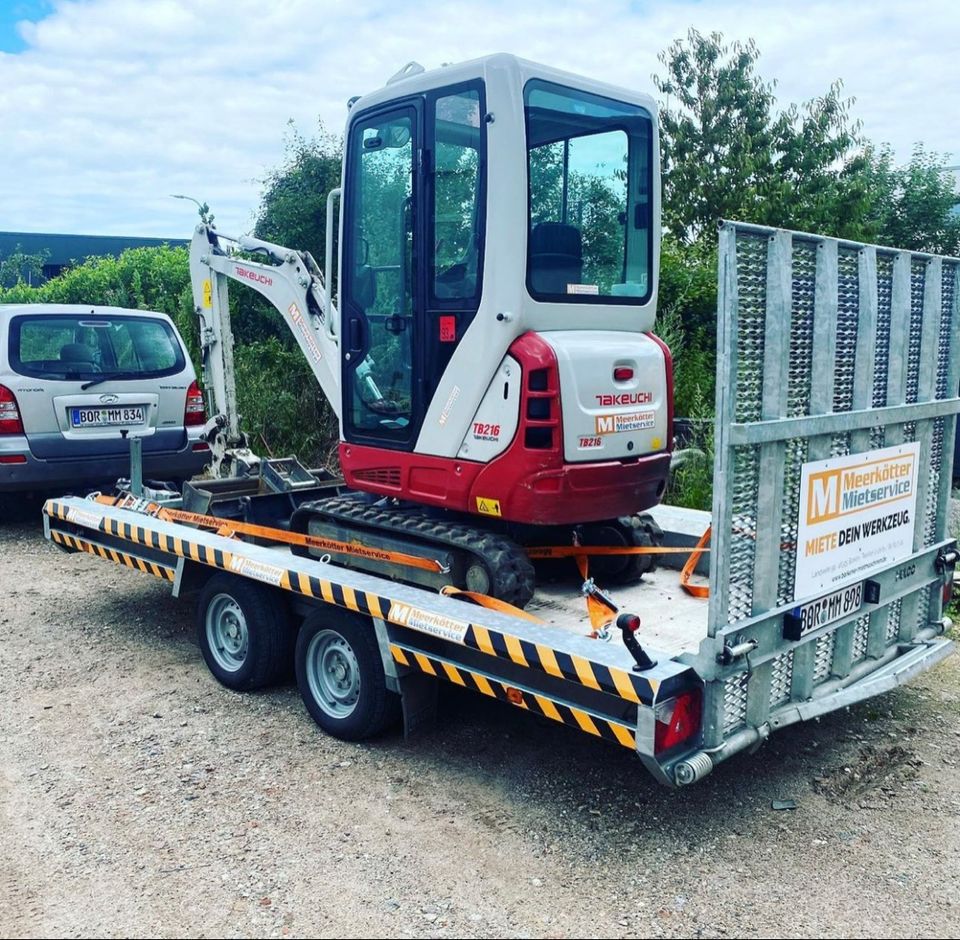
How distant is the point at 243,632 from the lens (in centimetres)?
530

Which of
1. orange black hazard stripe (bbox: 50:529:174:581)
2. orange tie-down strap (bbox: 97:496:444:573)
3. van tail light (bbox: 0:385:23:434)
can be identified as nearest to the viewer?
orange tie-down strap (bbox: 97:496:444:573)

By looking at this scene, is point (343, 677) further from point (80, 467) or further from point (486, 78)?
point (80, 467)

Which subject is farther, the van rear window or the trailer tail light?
the van rear window

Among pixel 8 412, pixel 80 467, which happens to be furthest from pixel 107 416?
pixel 8 412

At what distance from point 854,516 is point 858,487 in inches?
4.9

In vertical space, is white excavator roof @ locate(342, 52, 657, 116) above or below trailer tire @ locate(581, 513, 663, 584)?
above

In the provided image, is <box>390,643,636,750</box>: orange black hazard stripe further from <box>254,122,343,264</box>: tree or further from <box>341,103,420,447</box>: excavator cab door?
<box>254,122,343,264</box>: tree

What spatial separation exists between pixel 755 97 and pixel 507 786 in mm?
13988

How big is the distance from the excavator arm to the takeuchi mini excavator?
136 centimetres

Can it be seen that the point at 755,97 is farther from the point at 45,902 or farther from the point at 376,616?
the point at 45,902

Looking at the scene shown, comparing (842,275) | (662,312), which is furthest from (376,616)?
(662,312)

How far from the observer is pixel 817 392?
3.80m

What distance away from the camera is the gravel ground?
3.38m

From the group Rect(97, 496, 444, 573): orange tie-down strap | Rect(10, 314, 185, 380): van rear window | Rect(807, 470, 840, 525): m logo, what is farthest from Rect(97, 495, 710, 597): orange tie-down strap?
Rect(10, 314, 185, 380): van rear window
